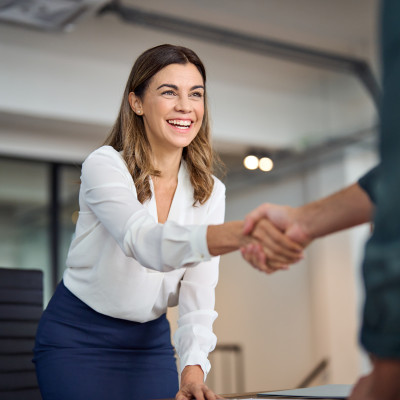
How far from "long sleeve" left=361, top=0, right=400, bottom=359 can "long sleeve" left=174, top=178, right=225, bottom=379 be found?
911 millimetres

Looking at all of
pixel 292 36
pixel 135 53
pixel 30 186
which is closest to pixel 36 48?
pixel 135 53

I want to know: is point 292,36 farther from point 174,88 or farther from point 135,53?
point 174,88

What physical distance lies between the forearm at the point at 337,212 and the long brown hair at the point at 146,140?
2.22ft

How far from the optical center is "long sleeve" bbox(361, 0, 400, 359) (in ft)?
2.21

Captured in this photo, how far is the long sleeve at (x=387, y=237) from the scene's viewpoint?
675 mm

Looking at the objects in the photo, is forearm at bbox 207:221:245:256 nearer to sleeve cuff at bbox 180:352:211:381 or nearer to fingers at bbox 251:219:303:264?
fingers at bbox 251:219:303:264

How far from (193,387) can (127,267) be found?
1.25 feet

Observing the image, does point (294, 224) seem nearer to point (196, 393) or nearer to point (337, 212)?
point (337, 212)

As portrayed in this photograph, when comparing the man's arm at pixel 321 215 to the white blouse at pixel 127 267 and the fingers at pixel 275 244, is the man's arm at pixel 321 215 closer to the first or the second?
the fingers at pixel 275 244

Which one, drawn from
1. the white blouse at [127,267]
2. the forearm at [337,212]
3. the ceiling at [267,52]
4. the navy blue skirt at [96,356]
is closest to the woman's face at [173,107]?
the white blouse at [127,267]

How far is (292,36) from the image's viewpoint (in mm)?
5145

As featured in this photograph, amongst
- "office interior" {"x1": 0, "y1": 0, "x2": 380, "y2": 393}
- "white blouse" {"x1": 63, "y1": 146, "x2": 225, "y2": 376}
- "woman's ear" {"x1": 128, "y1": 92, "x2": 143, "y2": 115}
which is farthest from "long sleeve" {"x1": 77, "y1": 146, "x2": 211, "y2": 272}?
"office interior" {"x1": 0, "y1": 0, "x2": 380, "y2": 393}

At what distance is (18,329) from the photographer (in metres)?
1.95

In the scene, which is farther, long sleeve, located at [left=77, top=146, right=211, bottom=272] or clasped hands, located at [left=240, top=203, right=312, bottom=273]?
long sleeve, located at [left=77, top=146, right=211, bottom=272]
